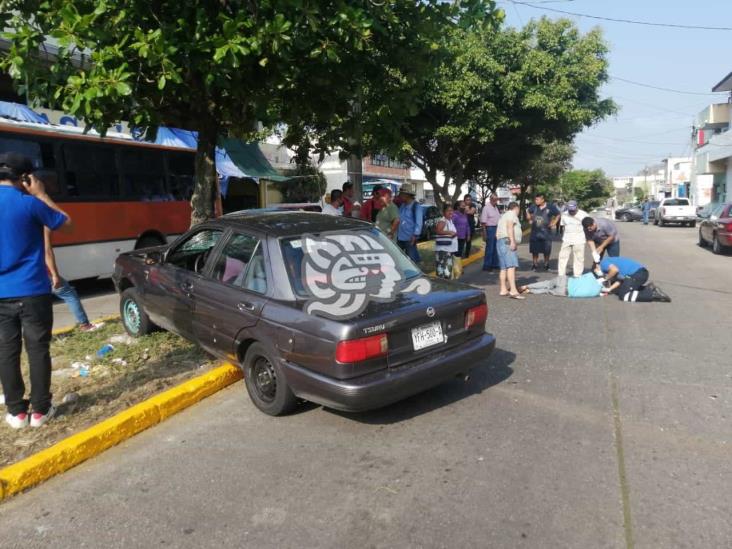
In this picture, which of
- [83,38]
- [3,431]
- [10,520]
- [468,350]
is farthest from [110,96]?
[468,350]

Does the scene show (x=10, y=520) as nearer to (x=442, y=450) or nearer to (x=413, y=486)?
(x=413, y=486)

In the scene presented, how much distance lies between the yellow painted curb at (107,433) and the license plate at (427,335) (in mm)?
1972

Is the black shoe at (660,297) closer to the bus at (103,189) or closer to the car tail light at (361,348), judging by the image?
the car tail light at (361,348)

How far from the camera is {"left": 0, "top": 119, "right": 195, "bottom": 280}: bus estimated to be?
929 centimetres

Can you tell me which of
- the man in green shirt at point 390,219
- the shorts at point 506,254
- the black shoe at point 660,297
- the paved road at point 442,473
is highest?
the man in green shirt at point 390,219

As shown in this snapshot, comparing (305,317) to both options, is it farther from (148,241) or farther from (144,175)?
(144,175)

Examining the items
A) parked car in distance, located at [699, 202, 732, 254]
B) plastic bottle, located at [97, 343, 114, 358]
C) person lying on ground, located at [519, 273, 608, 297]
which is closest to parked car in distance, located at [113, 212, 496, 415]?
plastic bottle, located at [97, 343, 114, 358]

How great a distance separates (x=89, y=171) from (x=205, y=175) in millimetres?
4288

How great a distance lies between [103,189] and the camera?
33.3ft

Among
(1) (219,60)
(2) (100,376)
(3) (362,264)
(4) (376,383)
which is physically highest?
(1) (219,60)

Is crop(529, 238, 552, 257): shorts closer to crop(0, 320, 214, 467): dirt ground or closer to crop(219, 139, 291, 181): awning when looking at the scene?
crop(0, 320, 214, 467): dirt ground

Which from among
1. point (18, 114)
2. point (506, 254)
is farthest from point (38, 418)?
point (18, 114)

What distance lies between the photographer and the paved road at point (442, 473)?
9.35 feet

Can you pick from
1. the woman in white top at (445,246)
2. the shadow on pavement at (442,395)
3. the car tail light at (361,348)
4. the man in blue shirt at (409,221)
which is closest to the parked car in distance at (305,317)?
the car tail light at (361,348)
